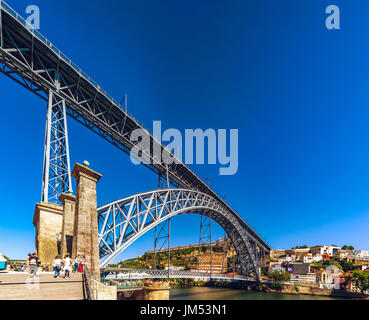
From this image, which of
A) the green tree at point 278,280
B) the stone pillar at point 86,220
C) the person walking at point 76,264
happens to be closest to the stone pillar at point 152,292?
the stone pillar at point 86,220

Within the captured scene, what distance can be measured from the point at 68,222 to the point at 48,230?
2.76 ft

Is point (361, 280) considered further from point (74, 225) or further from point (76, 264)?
point (74, 225)

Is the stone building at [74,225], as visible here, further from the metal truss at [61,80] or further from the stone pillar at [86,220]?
the metal truss at [61,80]

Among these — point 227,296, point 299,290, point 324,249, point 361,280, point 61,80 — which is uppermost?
point 61,80

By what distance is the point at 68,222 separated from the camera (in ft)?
35.9

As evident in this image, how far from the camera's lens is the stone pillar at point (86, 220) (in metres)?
10.0

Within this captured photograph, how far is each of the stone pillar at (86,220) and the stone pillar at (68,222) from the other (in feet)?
2.07

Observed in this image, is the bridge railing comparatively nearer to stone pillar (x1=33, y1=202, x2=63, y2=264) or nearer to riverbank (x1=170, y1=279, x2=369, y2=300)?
stone pillar (x1=33, y1=202, x2=63, y2=264)

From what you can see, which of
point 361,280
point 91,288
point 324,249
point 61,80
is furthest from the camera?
point 324,249

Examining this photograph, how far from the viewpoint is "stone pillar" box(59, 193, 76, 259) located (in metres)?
10.4

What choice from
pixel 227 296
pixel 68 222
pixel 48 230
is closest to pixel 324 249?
pixel 227 296

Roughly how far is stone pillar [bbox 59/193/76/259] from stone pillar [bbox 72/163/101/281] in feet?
2.07

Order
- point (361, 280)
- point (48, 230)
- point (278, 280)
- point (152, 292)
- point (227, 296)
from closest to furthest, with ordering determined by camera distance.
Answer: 1. point (48, 230)
2. point (152, 292)
3. point (227, 296)
4. point (361, 280)
5. point (278, 280)
